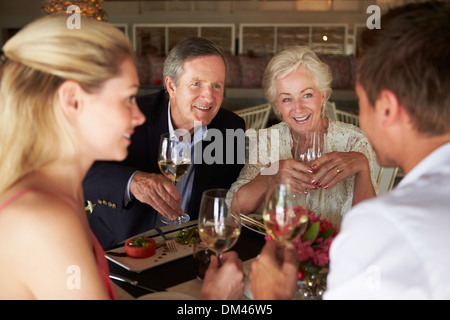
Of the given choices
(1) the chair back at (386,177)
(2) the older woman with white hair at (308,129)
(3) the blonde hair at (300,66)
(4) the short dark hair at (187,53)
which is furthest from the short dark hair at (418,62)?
(1) the chair back at (386,177)

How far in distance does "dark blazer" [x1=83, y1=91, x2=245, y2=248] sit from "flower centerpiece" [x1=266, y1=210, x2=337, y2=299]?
3.51 ft

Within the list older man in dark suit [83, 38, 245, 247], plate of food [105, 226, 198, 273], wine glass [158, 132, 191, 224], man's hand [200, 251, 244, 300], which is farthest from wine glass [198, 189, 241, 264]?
older man in dark suit [83, 38, 245, 247]

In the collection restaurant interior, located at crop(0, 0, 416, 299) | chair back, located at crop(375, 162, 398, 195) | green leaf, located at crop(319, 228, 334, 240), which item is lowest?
chair back, located at crop(375, 162, 398, 195)

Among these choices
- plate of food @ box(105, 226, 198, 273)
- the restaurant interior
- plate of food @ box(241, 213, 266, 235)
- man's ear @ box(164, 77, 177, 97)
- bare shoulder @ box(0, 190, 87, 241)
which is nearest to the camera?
bare shoulder @ box(0, 190, 87, 241)

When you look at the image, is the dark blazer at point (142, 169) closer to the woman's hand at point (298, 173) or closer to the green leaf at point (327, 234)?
the woman's hand at point (298, 173)

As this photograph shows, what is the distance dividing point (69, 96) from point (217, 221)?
0.48 meters

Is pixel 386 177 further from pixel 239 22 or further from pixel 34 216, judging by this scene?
pixel 239 22

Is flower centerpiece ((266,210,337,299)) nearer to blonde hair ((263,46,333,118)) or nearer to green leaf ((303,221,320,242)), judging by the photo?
green leaf ((303,221,320,242))

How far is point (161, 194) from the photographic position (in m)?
1.84

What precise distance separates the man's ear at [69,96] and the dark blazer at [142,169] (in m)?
1.03

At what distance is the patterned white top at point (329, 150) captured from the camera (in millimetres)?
2285

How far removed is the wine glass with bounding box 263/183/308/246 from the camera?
1185 mm

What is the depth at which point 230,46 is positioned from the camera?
33.0 feet
